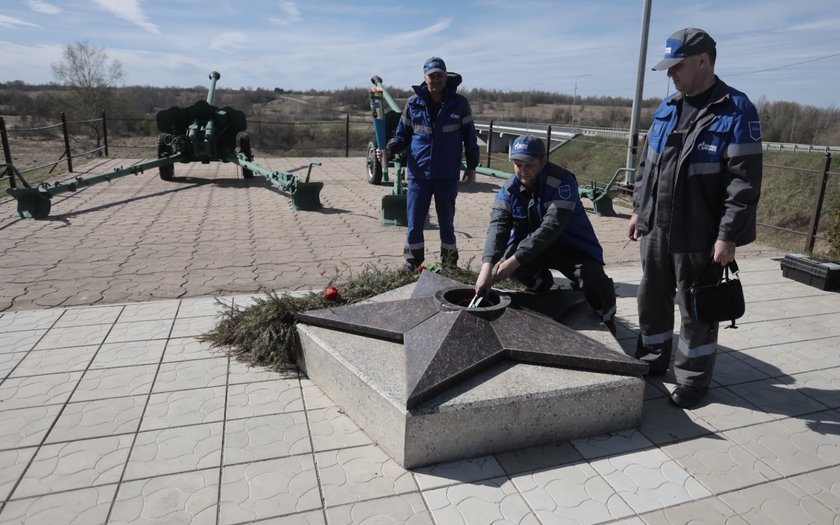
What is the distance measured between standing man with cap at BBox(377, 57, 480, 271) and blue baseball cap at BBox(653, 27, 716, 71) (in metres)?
2.16

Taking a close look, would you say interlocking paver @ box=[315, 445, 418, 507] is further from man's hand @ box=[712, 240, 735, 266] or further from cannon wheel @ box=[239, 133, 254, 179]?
cannon wheel @ box=[239, 133, 254, 179]

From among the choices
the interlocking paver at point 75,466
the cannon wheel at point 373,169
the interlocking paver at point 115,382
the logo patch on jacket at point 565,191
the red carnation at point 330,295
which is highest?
the logo patch on jacket at point 565,191

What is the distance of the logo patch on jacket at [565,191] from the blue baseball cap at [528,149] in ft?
0.71

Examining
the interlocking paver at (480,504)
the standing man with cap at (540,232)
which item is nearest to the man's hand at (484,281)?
the standing man with cap at (540,232)

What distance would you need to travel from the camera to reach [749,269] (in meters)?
5.86

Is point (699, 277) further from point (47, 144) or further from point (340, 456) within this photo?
point (47, 144)

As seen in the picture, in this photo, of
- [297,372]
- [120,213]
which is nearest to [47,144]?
[120,213]

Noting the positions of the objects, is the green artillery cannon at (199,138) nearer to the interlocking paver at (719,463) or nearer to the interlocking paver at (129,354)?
the interlocking paver at (129,354)

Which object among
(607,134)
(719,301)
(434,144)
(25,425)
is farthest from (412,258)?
(607,134)

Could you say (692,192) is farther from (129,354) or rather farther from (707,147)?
(129,354)

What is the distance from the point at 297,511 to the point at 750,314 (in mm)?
3836

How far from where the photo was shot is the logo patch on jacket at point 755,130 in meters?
2.69

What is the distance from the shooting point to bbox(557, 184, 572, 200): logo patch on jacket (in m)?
3.40

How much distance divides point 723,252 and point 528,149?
1.16 meters
